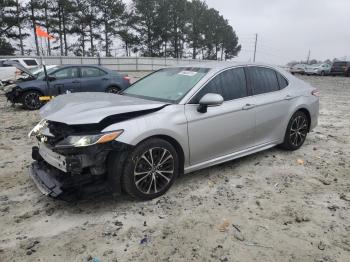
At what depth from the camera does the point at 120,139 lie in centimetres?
355

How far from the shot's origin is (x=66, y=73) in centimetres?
1094

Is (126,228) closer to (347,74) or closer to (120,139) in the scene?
(120,139)

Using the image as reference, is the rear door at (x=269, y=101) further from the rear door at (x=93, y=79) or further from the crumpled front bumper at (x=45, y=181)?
the rear door at (x=93, y=79)

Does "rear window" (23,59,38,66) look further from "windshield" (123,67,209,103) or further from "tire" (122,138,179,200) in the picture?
"tire" (122,138,179,200)

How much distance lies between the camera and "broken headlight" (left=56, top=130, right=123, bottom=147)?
3428 mm

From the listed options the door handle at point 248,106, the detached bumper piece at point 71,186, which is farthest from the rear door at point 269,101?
the detached bumper piece at point 71,186

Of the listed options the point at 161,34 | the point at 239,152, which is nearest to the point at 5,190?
the point at 239,152

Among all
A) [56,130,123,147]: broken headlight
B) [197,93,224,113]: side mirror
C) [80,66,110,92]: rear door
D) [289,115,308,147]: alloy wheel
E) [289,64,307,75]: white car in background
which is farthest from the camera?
[289,64,307,75]: white car in background

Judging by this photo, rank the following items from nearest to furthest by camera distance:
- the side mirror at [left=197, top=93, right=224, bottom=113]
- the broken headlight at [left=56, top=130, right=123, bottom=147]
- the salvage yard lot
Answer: the salvage yard lot → the broken headlight at [left=56, top=130, right=123, bottom=147] → the side mirror at [left=197, top=93, right=224, bottom=113]

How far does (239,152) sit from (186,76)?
132cm

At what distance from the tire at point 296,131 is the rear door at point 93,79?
7.20m

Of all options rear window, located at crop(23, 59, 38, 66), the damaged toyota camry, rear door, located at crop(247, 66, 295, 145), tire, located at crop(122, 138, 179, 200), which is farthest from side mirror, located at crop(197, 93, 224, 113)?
rear window, located at crop(23, 59, 38, 66)

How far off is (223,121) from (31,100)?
26.0ft

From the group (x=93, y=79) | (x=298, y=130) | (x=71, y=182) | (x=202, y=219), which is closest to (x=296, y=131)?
(x=298, y=130)
